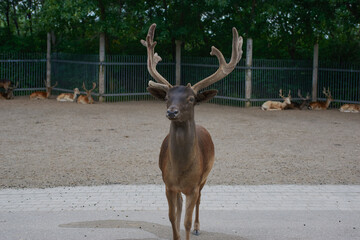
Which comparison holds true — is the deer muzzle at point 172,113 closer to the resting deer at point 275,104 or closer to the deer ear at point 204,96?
the deer ear at point 204,96

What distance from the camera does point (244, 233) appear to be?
583cm

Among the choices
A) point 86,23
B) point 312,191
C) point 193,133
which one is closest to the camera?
point 193,133

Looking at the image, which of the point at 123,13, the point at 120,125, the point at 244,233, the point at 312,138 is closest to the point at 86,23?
the point at 123,13

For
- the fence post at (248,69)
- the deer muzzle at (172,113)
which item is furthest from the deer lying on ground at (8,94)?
the deer muzzle at (172,113)

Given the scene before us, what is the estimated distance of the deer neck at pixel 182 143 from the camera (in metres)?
5.10

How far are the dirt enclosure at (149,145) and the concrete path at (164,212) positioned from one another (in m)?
0.67

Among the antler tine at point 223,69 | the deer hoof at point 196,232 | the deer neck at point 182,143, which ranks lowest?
the deer hoof at point 196,232

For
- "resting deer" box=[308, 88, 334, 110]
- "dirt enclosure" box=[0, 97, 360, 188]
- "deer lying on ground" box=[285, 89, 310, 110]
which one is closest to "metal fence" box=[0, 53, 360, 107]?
"resting deer" box=[308, 88, 334, 110]

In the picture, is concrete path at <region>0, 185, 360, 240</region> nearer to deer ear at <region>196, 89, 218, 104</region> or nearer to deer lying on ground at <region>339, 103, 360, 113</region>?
deer ear at <region>196, 89, 218, 104</region>

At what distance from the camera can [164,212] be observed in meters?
6.71

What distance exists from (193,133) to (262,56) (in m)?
20.2

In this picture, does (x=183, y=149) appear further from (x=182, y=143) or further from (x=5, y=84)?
(x=5, y=84)

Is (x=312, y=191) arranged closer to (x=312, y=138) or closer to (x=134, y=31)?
(x=312, y=138)

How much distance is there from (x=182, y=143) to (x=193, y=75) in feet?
60.5
